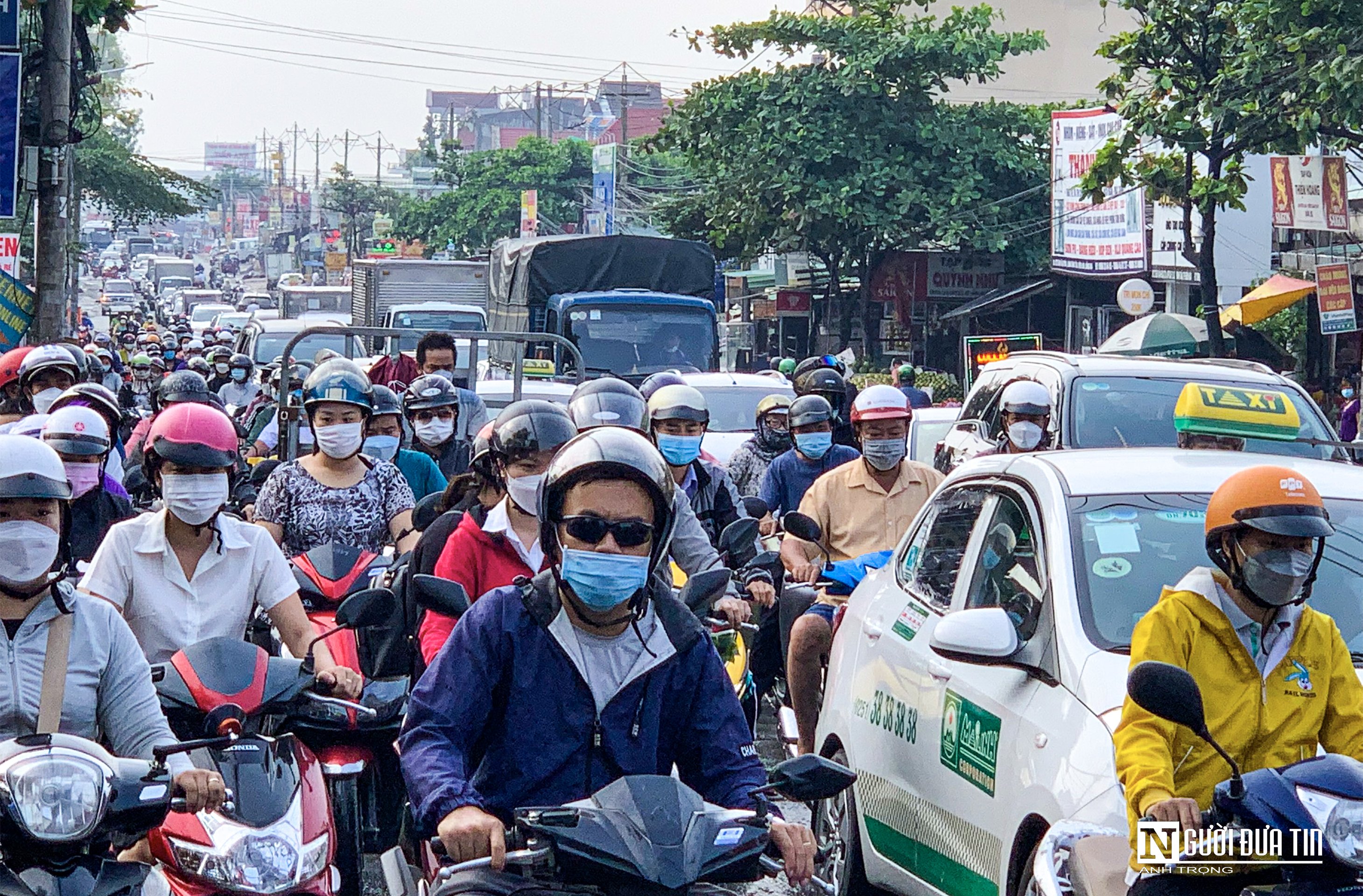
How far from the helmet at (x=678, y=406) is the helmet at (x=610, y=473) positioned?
4758 mm

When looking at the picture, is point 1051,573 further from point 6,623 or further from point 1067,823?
point 6,623

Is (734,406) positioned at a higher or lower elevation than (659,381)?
lower

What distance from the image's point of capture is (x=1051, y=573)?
515 centimetres

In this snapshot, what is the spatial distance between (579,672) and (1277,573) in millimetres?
1511

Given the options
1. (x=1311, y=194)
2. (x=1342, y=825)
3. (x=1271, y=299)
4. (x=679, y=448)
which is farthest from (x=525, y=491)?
(x=1271, y=299)

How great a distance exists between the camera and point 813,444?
9.54 m

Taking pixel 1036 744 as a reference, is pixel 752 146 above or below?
above

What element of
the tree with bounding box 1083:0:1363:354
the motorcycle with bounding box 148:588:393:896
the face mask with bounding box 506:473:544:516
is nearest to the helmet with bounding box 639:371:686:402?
the face mask with bounding box 506:473:544:516

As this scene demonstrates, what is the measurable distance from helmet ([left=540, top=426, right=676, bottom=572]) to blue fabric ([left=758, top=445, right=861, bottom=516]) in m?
5.81

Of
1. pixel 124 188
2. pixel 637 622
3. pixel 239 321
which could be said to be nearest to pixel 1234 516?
pixel 637 622

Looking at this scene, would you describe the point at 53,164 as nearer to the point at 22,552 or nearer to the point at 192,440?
the point at 192,440

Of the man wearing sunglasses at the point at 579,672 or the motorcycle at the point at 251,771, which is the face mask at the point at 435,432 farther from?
the man wearing sunglasses at the point at 579,672

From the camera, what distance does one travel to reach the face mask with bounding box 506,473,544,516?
554 cm

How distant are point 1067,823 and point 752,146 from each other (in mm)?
33751
